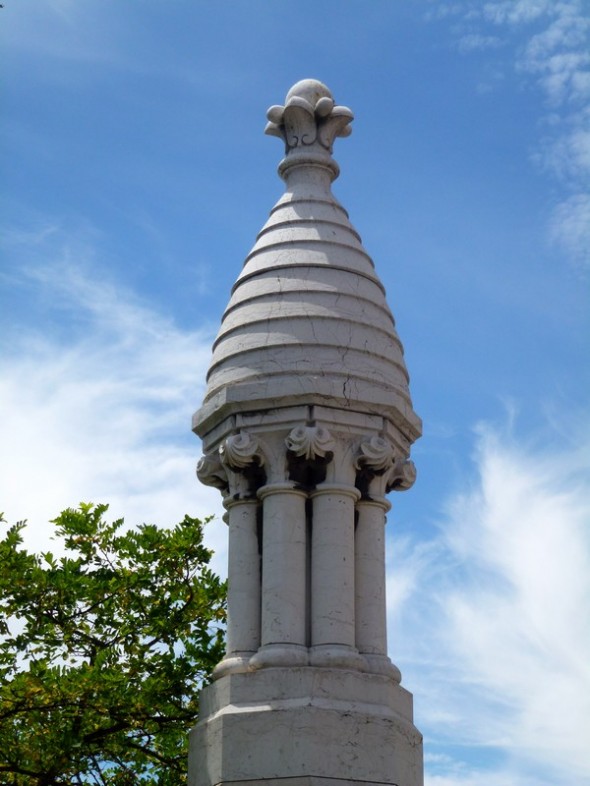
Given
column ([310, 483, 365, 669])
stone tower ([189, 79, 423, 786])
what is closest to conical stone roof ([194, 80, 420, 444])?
stone tower ([189, 79, 423, 786])

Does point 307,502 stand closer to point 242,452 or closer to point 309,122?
point 242,452

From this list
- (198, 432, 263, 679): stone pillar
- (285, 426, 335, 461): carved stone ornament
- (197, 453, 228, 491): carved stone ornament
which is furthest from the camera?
(197, 453, 228, 491): carved stone ornament

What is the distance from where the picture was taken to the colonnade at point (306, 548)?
13.0 meters

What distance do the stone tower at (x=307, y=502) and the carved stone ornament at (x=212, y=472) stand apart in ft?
0.07

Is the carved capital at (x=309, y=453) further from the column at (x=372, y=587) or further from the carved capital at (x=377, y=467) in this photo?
the column at (x=372, y=587)

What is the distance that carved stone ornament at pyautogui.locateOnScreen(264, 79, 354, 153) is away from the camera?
16281 mm

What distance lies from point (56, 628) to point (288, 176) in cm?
703

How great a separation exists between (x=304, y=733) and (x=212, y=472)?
3.48m

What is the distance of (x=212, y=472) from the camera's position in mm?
14461

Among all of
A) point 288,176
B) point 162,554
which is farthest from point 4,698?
point 288,176

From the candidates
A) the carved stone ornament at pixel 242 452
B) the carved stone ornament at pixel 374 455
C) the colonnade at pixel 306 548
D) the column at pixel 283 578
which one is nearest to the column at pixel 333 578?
the colonnade at pixel 306 548

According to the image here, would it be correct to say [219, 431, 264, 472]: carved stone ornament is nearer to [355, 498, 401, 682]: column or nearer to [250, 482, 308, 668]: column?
[250, 482, 308, 668]: column

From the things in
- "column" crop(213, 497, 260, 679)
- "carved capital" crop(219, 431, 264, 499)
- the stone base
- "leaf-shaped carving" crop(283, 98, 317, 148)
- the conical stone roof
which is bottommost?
the stone base

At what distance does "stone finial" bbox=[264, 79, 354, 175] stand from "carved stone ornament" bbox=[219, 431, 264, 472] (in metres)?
4.32
